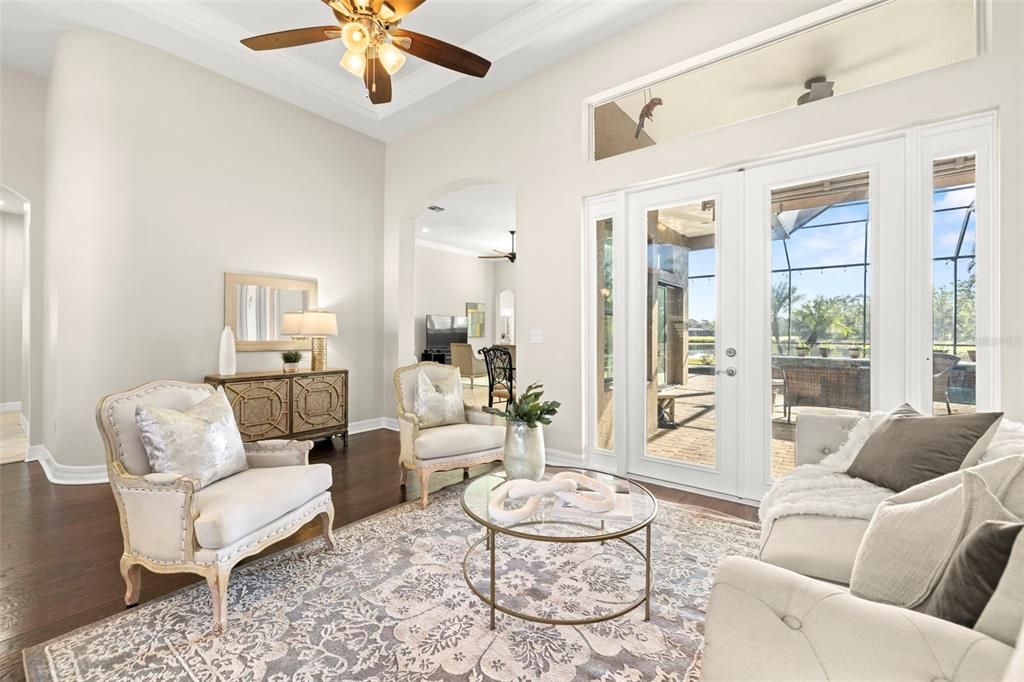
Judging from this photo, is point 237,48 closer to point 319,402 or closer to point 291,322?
point 291,322

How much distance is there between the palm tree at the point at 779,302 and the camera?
9.76ft

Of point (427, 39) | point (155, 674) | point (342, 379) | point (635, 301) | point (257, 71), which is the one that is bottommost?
point (155, 674)

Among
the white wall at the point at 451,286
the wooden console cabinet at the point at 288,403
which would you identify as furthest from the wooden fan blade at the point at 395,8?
the white wall at the point at 451,286

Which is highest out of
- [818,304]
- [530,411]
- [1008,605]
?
[818,304]

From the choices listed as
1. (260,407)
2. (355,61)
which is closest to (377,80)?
(355,61)

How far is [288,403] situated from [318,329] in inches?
29.1

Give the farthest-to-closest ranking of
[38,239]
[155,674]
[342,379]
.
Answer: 1. [342,379]
2. [38,239]
3. [155,674]

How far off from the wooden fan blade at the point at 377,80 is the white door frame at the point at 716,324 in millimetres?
1919

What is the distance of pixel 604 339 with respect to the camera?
3842 mm

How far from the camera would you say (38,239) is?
4062 mm

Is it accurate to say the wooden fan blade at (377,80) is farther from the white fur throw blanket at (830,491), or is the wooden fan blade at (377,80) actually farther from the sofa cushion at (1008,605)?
the sofa cushion at (1008,605)

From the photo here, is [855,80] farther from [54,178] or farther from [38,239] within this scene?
[38,239]

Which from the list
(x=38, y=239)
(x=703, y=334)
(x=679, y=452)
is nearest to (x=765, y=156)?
(x=703, y=334)

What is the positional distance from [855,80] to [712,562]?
282 centimetres
